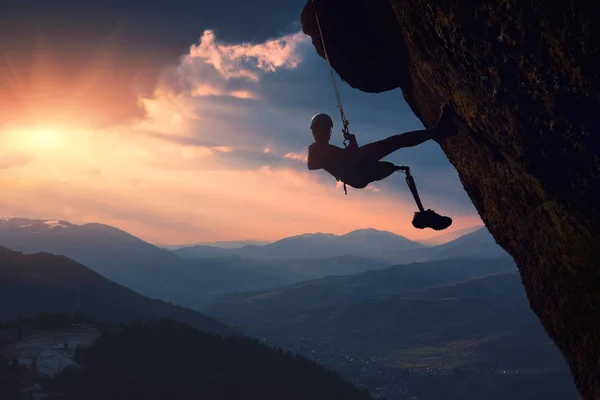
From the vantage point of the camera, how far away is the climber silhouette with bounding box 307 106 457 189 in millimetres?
8242

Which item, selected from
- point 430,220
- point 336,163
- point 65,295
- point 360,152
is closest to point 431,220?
point 430,220

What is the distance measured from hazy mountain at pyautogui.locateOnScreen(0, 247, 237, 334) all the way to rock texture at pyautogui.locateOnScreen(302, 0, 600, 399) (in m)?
147

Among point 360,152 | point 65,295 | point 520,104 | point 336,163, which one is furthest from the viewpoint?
→ point 65,295

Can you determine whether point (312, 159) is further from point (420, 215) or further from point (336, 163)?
point (420, 215)

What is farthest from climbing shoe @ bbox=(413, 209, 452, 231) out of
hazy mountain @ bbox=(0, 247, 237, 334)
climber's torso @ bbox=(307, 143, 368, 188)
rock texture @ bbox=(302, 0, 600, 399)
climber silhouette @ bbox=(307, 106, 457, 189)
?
hazy mountain @ bbox=(0, 247, 237, 334)

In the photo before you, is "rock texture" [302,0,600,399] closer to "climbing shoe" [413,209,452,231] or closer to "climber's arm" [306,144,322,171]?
"climbing shoe" [413,209,452,231]

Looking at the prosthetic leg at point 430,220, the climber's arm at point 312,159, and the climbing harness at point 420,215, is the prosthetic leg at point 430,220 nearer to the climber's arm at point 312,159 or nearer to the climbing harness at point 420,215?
the climbing harness at point 420,215

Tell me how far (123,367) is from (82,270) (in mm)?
102466

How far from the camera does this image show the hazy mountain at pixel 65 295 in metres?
146

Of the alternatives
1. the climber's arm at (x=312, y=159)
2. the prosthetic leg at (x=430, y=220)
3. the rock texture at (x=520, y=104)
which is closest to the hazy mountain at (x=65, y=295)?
the climber's arm at (x=312, y=159)

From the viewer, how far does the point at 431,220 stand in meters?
8.55

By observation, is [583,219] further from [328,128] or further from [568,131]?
[328,128]

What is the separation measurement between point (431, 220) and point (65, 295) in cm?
17286

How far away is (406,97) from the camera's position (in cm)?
1152
